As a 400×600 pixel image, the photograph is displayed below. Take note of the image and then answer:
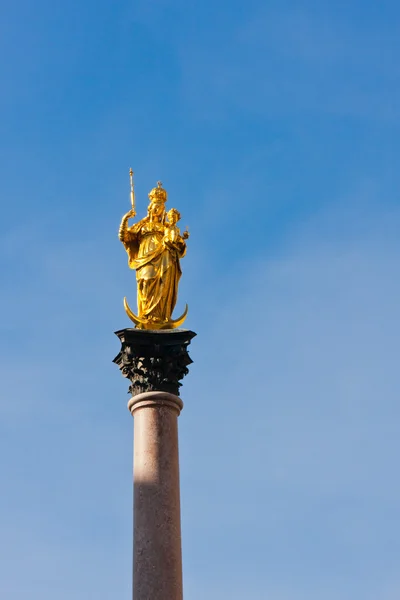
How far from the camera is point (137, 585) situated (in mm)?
26359

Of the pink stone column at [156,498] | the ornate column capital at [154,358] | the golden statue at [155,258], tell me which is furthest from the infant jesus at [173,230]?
the pink stone column at [156,498]

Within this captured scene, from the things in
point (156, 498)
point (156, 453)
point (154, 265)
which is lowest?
point (156, 498)

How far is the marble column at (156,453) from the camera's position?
2641 cm

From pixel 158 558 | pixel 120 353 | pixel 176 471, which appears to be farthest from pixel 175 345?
pixel 158 558

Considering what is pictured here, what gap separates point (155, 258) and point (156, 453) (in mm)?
5509

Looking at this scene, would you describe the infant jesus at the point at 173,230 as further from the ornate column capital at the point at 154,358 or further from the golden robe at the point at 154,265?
the ornate column capital at the point at 154,358

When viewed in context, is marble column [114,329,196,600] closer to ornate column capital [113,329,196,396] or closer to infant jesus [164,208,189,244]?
ornate column capital [113,329,196,396]

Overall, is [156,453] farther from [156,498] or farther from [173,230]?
[173,230]

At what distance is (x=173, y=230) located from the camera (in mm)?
31453

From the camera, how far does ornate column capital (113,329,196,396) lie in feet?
94.7

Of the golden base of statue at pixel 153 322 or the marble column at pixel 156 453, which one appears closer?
the marble column at pixel 156 453

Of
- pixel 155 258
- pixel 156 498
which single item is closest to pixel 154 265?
pixel 155 258

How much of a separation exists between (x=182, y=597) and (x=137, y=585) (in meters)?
1.01

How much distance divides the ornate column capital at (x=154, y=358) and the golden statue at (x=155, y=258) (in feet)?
2.48
